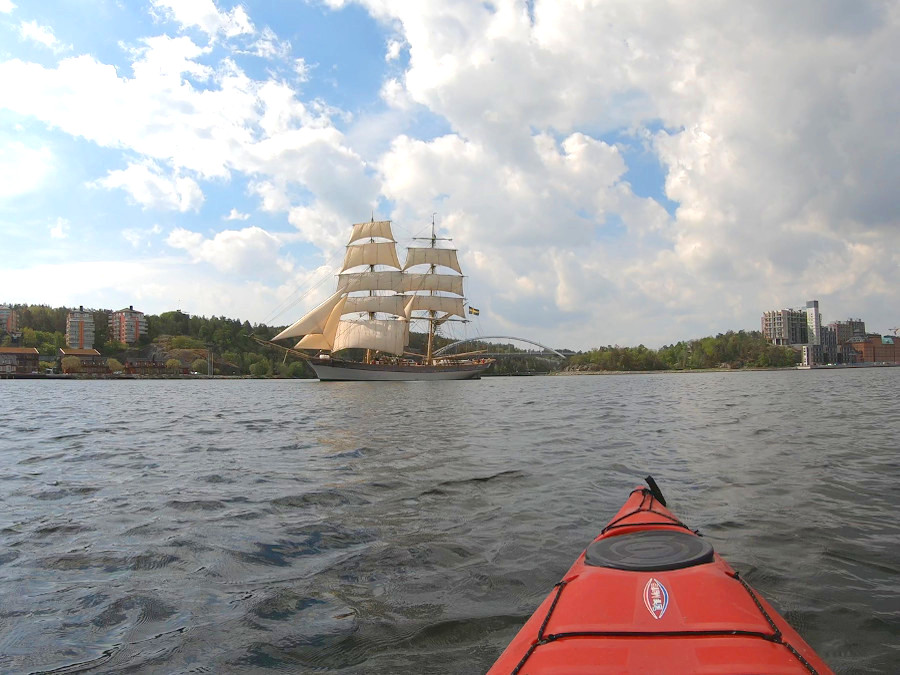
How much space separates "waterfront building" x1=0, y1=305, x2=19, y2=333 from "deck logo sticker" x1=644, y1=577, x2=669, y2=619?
723 feet

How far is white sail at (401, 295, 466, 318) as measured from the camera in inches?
4080

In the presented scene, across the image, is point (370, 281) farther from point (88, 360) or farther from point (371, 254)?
point (88, 360)

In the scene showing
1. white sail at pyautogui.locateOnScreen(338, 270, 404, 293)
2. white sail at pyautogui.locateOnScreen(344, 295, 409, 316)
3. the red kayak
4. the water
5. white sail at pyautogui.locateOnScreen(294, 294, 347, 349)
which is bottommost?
the water

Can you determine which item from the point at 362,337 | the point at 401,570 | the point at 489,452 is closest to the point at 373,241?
the point at 362,337

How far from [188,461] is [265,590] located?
9.01 meters

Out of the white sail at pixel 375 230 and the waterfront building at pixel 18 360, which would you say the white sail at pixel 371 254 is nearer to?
the white sail at pixel 375 230

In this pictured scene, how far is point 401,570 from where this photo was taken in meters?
6.13

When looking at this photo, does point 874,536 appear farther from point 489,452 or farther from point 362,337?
point 362,337

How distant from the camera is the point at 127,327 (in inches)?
7229

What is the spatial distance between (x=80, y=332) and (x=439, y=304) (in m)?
126

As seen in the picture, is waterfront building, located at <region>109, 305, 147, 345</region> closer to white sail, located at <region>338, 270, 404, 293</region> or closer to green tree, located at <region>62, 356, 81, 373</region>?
green tree, located at <region>62, 356, 81, 373</region>

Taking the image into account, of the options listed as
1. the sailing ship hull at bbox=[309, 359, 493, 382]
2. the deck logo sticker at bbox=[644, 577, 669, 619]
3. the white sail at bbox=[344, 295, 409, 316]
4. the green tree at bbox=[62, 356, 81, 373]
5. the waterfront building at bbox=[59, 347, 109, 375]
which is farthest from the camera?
the waterfront building at bbox=[59, 347, 109, 375]

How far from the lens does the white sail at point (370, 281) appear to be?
9969cm

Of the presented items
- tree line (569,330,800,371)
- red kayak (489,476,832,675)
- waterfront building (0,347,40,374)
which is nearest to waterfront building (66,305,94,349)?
waterfront building (0,347,40,374)
